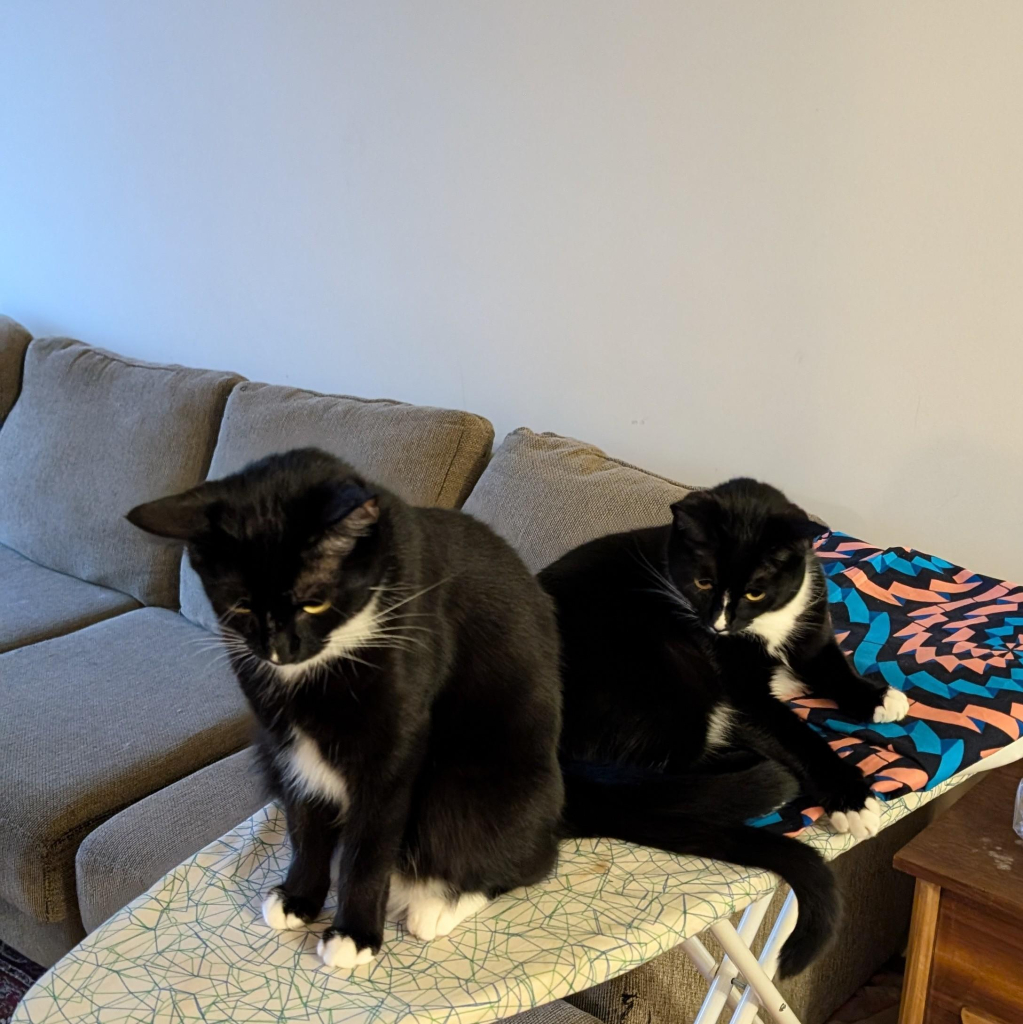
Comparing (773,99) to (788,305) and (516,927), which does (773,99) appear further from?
(516,927)

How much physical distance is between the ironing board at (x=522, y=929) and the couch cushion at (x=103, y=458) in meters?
1.28

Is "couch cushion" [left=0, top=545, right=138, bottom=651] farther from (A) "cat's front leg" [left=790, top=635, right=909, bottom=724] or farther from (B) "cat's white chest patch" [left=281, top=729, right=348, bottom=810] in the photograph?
(A) "cat's front leg" [left=790, top=635, right=909, bottom=724]

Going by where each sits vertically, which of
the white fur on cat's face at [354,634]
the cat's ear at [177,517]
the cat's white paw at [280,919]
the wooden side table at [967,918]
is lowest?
the wooden side table at [967,918]

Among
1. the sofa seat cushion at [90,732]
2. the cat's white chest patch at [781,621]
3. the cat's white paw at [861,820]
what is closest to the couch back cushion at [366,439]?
the sofa seat cushion at [90,732]

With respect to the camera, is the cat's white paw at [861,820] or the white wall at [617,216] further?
the white wall at [617,216]

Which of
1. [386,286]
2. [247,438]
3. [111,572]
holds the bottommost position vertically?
[111,572]

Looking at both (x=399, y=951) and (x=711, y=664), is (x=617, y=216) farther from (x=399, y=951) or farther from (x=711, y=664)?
(x=399, y=951)

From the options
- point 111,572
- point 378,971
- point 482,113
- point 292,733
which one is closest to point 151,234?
point 111,572

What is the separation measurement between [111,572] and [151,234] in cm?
96

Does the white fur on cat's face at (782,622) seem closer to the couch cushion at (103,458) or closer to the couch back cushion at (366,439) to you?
the couch back cushion at (366,439)

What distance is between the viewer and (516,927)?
0.88 meters

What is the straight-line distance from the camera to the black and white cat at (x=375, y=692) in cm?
84

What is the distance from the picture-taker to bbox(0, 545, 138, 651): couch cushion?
2039mm

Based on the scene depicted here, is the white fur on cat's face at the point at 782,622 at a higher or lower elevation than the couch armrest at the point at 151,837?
higher
